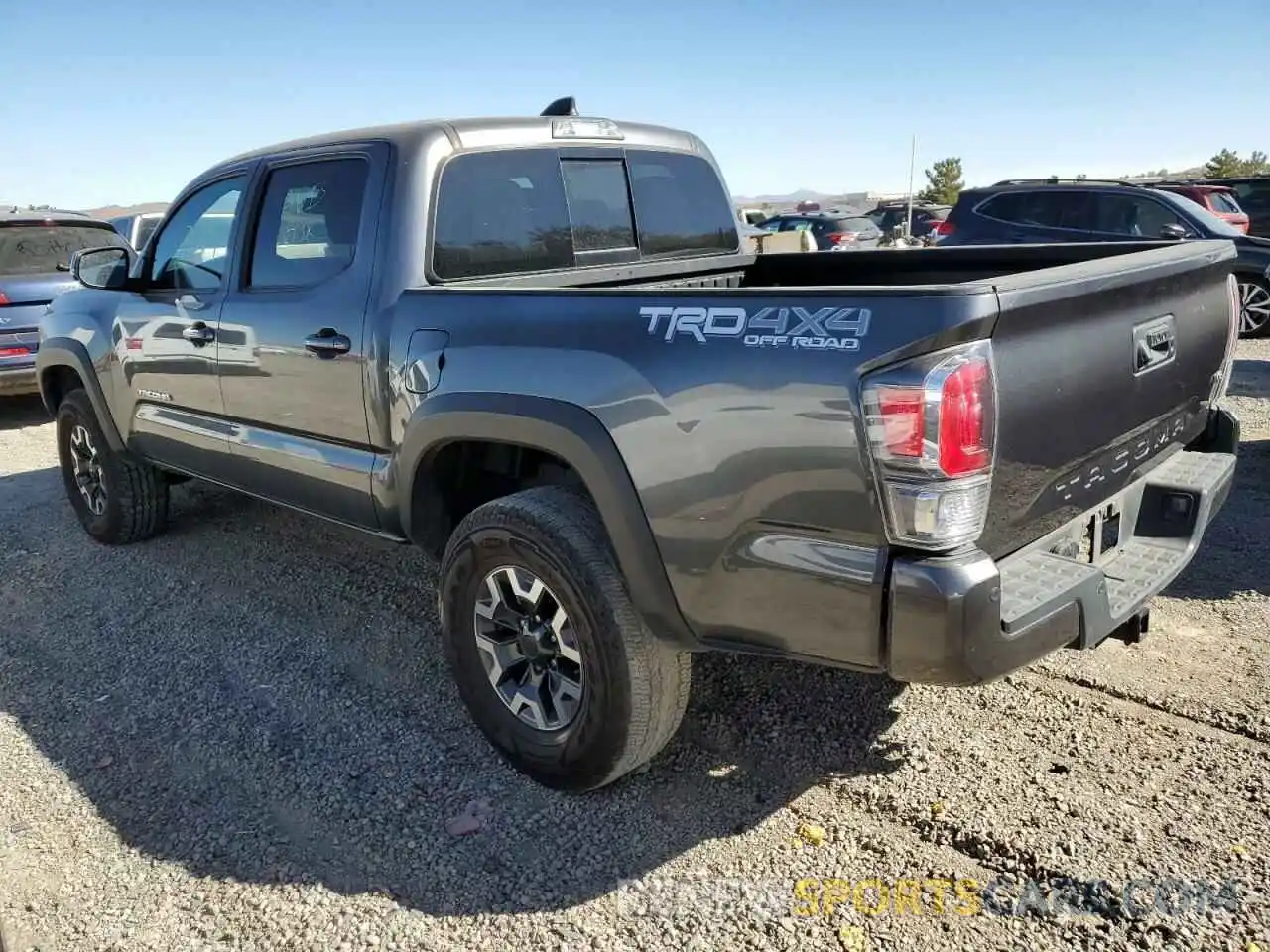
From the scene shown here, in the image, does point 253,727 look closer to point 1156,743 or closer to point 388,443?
point 388,443

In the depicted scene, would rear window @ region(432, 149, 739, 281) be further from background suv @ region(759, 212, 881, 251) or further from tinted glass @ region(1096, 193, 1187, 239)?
background suv @ region(759, 212, 881, 251)

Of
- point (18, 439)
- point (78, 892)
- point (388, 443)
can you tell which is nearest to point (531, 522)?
point (388, 443)

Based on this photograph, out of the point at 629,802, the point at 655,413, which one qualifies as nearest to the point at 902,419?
the point at 655,413

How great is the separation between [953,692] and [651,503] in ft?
5.16

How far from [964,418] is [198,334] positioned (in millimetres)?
3298

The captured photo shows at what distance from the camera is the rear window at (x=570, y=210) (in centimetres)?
344

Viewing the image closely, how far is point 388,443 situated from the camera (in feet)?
11.0

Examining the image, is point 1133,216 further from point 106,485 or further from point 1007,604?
point 106,485

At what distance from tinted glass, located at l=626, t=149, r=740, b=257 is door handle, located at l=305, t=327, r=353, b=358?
1.31 metres

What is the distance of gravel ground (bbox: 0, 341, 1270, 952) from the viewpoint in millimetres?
2494

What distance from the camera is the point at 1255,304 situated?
10.5 meters

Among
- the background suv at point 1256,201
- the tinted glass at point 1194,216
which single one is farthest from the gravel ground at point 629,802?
the background suv at point 1256,201

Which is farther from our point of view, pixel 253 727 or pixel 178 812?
pixel 253 727

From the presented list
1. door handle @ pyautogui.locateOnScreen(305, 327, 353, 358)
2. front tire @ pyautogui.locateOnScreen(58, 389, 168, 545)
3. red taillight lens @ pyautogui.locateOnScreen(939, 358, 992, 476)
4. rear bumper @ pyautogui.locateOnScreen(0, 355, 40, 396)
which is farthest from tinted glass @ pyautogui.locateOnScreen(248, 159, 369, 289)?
rear bumper @ pyautogui.locateOnScreen(0, 355, 40, 396)
